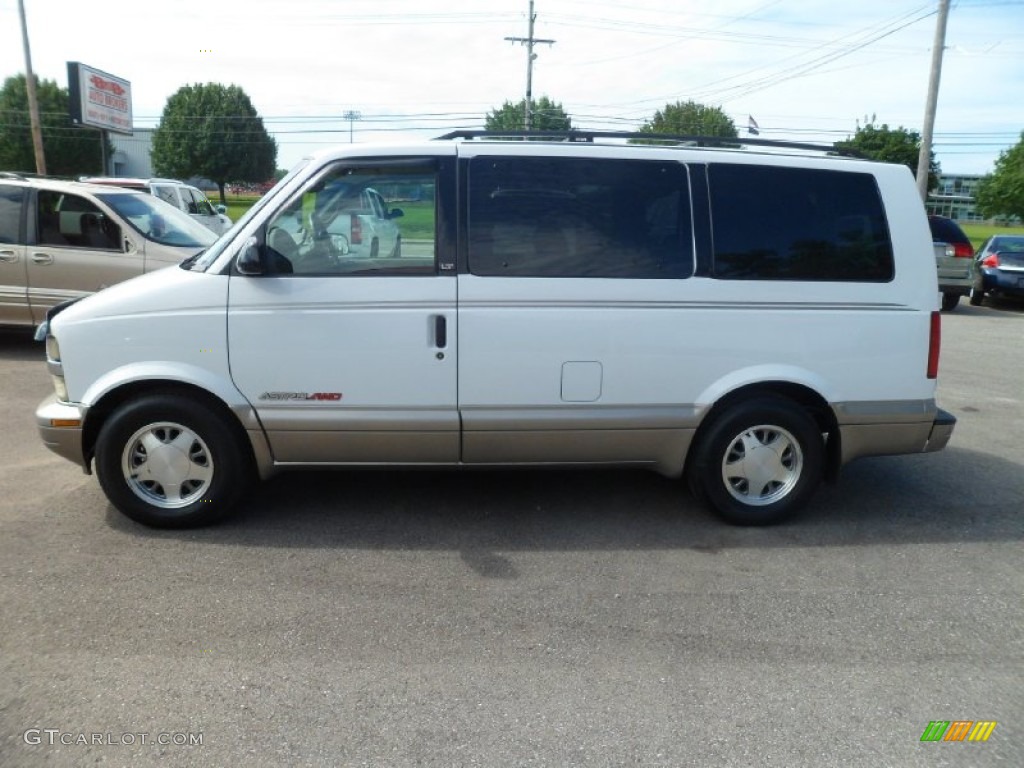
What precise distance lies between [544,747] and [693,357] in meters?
2.36

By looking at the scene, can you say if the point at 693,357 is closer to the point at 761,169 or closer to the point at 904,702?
the point at 761,169

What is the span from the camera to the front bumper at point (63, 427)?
4.48m

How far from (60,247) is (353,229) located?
6.20 meters

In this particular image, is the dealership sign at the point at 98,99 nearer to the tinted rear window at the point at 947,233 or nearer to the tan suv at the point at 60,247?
the tan suv at the point at 60,247

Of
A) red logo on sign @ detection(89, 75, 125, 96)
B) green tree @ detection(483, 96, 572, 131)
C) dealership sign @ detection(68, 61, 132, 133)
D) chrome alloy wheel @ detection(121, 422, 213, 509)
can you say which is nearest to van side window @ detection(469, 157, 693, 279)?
chrome alloy wheel @ detection(121, 422, 213, 509)

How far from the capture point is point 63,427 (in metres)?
4.50

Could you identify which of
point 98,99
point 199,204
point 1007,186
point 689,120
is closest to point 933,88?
point 199,204

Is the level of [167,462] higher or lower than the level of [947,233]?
lower

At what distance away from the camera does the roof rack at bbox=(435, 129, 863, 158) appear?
4.64 meters

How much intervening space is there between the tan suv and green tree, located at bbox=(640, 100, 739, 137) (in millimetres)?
71174

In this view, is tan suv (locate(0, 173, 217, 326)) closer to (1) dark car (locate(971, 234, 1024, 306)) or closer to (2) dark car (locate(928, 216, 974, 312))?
(2) dark car (locate(928, 216, 974, 312))

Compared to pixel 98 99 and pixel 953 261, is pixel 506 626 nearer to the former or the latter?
pixel 953 261

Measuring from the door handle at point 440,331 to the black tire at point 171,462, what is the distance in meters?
1.23

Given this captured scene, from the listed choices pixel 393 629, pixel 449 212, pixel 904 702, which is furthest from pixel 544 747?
pixel 449 212
